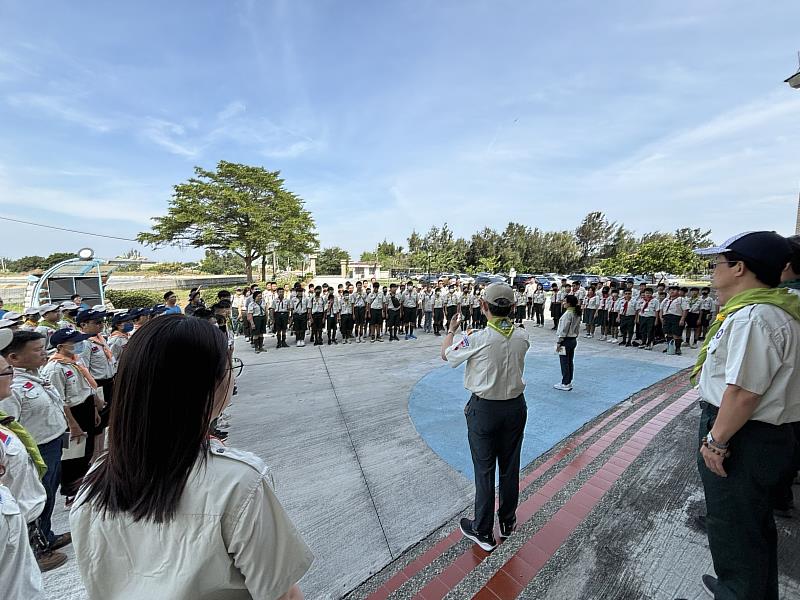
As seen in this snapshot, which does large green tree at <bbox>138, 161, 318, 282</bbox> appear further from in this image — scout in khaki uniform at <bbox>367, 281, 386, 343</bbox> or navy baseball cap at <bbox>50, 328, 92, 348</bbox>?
navy baseball cap at <bbox>50, 328, 92, 348</bbox>

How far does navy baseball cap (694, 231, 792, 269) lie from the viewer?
177cm

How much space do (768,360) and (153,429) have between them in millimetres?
2387

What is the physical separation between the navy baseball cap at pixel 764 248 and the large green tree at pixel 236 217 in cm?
2663

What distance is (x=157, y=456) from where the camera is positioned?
86 cm

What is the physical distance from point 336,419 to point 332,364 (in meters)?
3.04

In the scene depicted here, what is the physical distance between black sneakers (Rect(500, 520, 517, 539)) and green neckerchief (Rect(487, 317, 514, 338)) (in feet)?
4.49

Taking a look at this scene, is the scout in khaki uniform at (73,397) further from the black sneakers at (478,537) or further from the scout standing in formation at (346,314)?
the scout standing in formation at (346,314)

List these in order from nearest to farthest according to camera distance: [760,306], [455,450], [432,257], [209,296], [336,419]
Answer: [760,306], [455,450], [336,419], [209,296], [432,257]

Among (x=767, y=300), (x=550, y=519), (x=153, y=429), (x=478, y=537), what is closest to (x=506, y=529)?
(x=478, y=537)

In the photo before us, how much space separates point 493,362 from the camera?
2.46 metres

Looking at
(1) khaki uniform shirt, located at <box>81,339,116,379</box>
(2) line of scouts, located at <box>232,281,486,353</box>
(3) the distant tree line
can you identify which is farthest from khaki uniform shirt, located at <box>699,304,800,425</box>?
(3) the distant tree line

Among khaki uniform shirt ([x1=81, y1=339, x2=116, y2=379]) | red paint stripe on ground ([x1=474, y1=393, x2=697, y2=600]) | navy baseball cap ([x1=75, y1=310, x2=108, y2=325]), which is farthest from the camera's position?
khaki uniform shirt ([x1=81, y1=339, x2=116, y2=379])

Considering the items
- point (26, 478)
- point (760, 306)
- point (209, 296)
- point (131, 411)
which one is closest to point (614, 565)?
point (760, 306)

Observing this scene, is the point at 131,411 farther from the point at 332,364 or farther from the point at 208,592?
the point at 332,364
